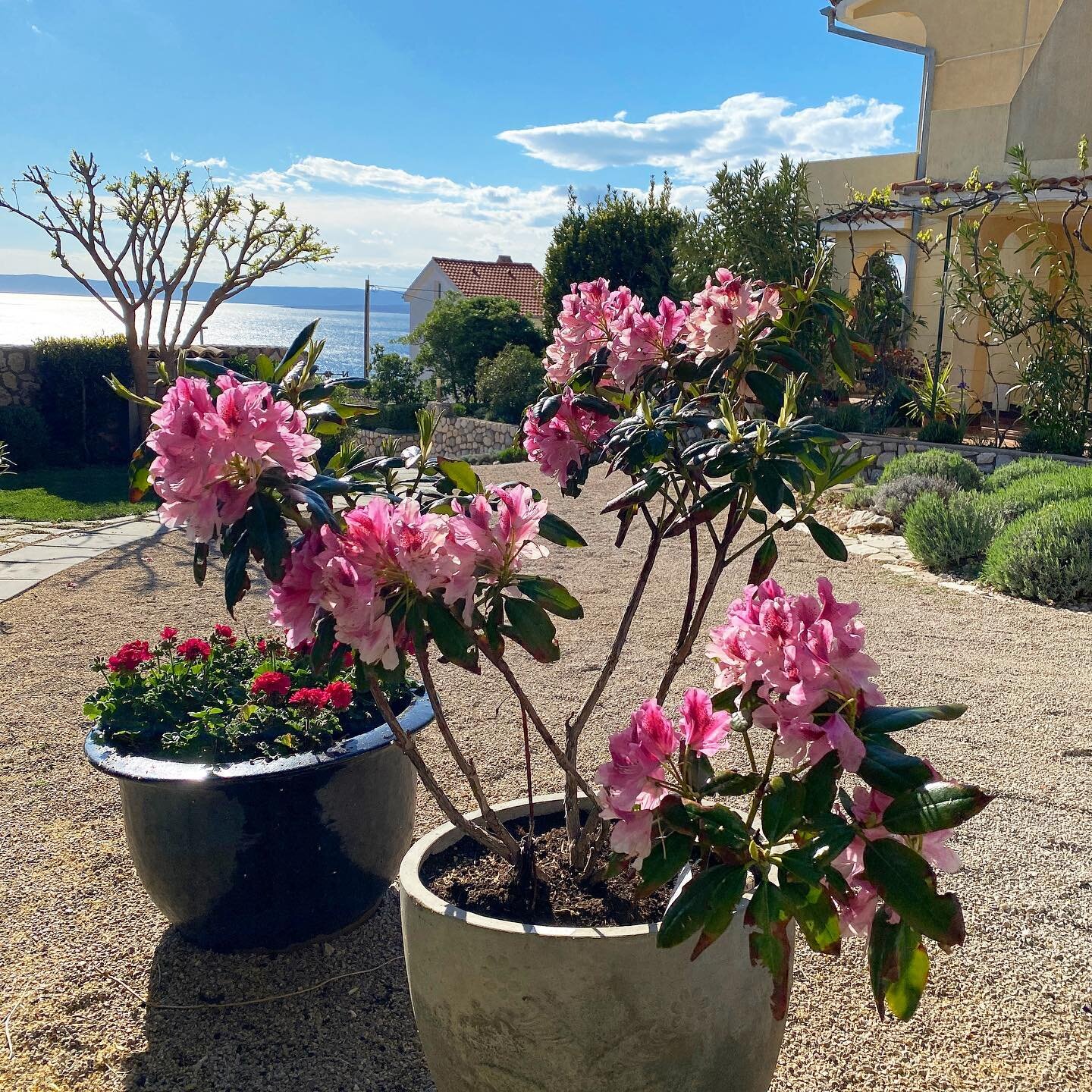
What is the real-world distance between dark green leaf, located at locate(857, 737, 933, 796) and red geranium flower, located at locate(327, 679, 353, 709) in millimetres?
1506

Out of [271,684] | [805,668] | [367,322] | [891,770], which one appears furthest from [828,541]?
[367,322]

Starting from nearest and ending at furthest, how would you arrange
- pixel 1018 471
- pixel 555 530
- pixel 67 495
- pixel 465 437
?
pixel 555 530 < pixel 1018 471 < pixel 67 495 < pixel 465 437

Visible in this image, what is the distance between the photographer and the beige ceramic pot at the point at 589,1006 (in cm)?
165

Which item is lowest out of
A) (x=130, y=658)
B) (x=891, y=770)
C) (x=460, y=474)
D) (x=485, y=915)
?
(x=485, y=915)

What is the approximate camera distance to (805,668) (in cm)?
135

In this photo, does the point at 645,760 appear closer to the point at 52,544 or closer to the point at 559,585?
the point at 559,585

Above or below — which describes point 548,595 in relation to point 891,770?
above

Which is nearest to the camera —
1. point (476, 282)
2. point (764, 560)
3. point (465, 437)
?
point (764, 560)

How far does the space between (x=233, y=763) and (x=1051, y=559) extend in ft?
17.0

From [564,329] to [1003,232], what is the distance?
11.8 m

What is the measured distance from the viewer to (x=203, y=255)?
1312 cm

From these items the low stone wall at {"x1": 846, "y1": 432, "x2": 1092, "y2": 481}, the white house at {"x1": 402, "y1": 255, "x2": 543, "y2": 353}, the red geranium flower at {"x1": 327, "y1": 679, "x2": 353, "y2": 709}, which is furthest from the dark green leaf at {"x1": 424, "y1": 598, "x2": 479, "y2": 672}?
the white house at {"x1": 402, "y1": 255, "x2": 543, "y2": 353}

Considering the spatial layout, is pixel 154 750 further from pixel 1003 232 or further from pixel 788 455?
pixel 1003 232

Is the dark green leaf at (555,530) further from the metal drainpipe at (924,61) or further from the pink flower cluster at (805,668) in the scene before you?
the metal drainpipe at (924,61)
